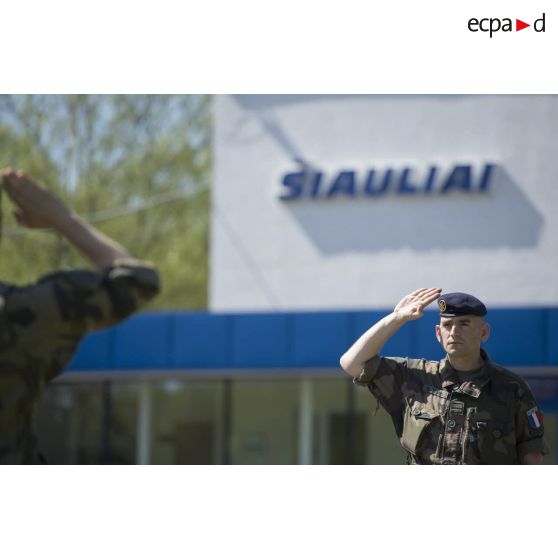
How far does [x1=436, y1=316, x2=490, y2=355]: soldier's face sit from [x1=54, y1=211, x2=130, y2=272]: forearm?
1.47m

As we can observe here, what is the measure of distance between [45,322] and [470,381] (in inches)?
68.3

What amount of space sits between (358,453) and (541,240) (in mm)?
3604

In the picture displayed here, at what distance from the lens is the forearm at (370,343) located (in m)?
4.16

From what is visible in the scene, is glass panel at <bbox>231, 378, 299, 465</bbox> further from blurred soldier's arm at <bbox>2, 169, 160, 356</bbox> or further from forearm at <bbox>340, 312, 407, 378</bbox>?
blurred soldier's arm at <bbox>2, 169, 160, 356</bbox>

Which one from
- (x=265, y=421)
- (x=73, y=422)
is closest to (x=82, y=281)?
(x=265, y=421)

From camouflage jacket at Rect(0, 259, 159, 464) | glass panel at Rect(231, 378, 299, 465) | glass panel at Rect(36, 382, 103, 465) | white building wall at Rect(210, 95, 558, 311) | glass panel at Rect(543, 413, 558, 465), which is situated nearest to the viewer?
camouflage jacket at Rect(0, 259, 159, 464)

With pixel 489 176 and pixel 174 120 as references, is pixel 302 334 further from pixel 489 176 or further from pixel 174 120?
pixel 174 120

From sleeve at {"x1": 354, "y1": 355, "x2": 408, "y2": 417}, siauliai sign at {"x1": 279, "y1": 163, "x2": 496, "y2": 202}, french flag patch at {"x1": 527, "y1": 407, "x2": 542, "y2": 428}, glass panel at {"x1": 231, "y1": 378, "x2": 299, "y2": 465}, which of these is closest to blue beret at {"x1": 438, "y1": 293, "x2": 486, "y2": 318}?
sleeve at {"x1": 354, "y1": 355, "x2": 408, "y2": 417}

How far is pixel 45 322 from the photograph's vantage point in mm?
3428

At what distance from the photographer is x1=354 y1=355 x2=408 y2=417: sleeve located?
172 inches

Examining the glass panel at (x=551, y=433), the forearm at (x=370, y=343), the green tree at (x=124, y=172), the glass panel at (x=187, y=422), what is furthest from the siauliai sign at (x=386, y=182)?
the forearm at (x=370, y=343)

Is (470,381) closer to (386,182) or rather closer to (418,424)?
(418,424)

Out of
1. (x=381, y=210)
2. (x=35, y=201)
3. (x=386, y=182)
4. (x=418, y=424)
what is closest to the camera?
(x=35, y=201)

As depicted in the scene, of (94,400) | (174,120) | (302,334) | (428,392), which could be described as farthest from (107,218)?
(428,392)
